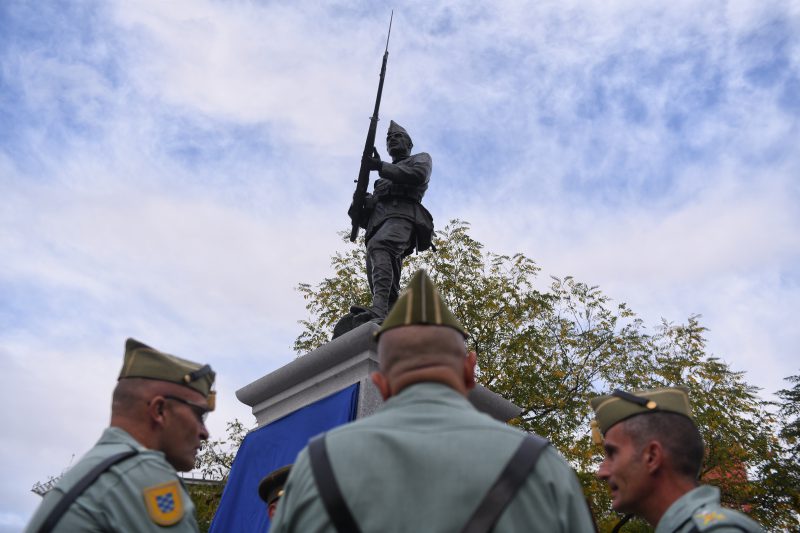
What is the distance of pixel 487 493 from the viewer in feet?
5.83

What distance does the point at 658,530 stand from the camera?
282 centimetres

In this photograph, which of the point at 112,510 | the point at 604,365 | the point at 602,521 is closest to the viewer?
the point at 112,510

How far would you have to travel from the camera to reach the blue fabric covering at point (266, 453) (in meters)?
5.17

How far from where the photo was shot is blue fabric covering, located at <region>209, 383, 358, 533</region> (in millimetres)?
5172

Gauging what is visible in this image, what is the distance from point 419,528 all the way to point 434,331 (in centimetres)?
59

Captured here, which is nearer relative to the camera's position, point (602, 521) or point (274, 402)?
point (274, 402)

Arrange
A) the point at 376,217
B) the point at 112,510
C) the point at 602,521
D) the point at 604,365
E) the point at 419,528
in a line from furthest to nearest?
the point at 604,365 < the point at 602,521 < the point at 376,217 < the point at 112,510 < the point at 419,528

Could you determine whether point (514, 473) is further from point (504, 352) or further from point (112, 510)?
point (504, 352)

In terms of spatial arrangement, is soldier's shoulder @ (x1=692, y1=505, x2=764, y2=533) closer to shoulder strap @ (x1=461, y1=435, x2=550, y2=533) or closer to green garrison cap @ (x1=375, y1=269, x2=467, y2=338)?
shoulder strap @ (x1=461, y1=435, x2=550, y2=533)

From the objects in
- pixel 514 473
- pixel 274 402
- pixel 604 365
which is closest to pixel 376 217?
pixel 274 402

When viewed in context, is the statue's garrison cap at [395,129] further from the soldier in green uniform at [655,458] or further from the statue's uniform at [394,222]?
the soldier in green uniform at [655,458]

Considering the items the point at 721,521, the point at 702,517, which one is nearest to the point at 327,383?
the point at 702,517

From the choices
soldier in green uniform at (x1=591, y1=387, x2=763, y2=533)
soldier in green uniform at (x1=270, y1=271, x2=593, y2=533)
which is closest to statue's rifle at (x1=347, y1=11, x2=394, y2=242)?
soldier in green uniform at (x1=591, y1=387, x2=763, y2=533)

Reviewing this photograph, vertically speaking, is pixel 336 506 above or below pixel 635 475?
below
